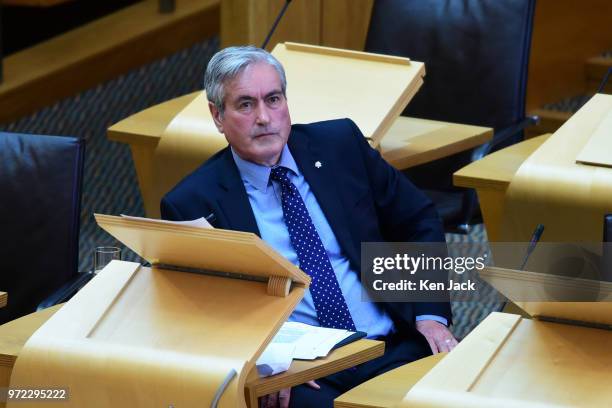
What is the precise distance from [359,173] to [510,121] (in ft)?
4.21

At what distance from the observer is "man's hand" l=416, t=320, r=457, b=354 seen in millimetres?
2945

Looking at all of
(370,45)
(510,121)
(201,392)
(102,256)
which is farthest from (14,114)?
(201,392)

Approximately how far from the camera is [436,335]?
296 centimetres

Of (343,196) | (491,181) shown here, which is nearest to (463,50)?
(491,181)

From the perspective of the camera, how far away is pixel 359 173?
314cm

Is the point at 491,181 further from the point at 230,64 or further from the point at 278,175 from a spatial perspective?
the point at 230,64

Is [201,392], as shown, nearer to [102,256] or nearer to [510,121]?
[102,256]

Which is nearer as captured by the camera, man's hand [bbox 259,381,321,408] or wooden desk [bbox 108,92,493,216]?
man's hand [bbox 259,381,321,408]

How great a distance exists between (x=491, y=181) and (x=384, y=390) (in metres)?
1.32

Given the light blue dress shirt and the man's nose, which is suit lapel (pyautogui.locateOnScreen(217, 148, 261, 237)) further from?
the man's nose

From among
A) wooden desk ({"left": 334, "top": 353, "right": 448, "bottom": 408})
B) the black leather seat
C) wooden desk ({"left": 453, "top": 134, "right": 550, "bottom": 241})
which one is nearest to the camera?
wooden desk ({"left": 334, "top": 353, "right": 448, "bottom": 408})

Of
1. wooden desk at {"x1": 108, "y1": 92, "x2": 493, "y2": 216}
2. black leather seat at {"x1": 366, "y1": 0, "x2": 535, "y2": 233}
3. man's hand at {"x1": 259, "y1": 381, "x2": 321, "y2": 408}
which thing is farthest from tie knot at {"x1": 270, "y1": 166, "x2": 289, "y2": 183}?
black leather seat at {"x1": 366, "y1": 0, "x2": 535, "y2": 233}

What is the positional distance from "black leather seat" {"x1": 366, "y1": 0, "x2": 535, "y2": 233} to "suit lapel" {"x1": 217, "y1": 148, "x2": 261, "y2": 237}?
131 cm

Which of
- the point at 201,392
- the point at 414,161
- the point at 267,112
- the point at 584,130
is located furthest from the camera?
the point at 414,161
